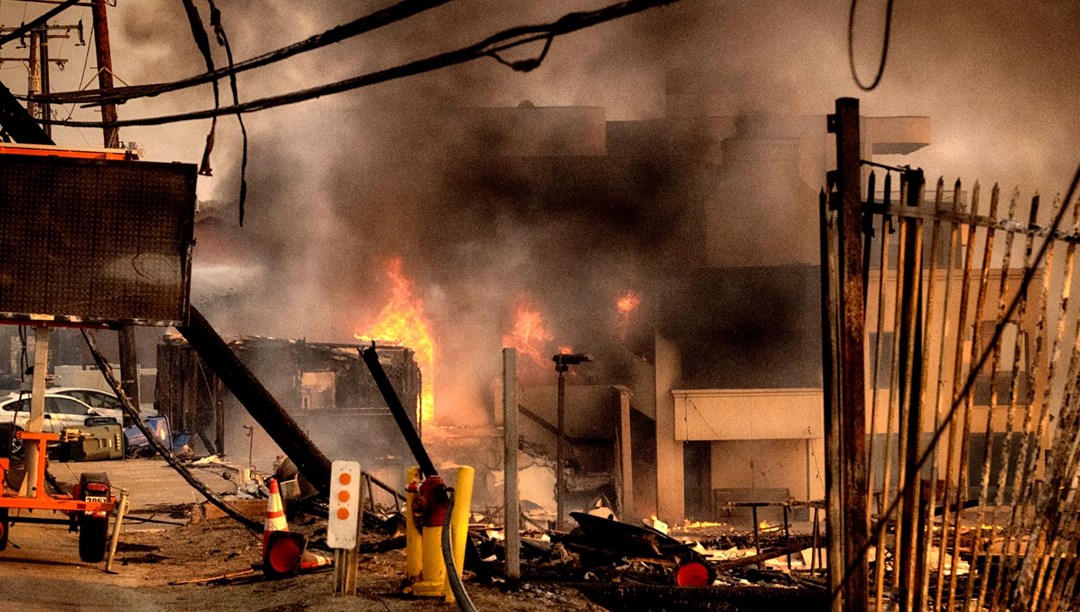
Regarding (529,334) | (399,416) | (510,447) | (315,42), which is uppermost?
(315,42)

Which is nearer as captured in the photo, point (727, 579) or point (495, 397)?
point (727, 579)

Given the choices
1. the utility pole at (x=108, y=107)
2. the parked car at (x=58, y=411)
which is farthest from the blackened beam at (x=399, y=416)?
the parked car at (x=58, y=411)

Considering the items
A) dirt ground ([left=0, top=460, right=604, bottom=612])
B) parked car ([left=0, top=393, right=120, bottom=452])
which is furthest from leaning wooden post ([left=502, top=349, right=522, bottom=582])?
parked car ([left=0, top=393, right=120, bottom=452])

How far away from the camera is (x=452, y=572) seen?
253 inches

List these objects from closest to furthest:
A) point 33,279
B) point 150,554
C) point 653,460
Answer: point 33,279, point 150,554, point 653,460

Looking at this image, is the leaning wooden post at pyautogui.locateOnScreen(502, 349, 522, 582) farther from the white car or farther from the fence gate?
the white car

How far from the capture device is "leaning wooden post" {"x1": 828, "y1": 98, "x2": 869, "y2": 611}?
594 cm

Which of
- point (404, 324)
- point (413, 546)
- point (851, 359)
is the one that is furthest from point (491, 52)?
point (404, 324)

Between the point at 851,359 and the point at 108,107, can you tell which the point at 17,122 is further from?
the point at 108,107

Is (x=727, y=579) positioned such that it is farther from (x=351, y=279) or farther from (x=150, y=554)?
(x=351, y=279)

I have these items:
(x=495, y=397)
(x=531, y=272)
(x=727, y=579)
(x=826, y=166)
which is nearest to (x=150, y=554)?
(x=727, y=579)

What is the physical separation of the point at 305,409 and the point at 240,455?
103 inches

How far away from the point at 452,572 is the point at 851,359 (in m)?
2.77

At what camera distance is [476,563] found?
26.2 feet
